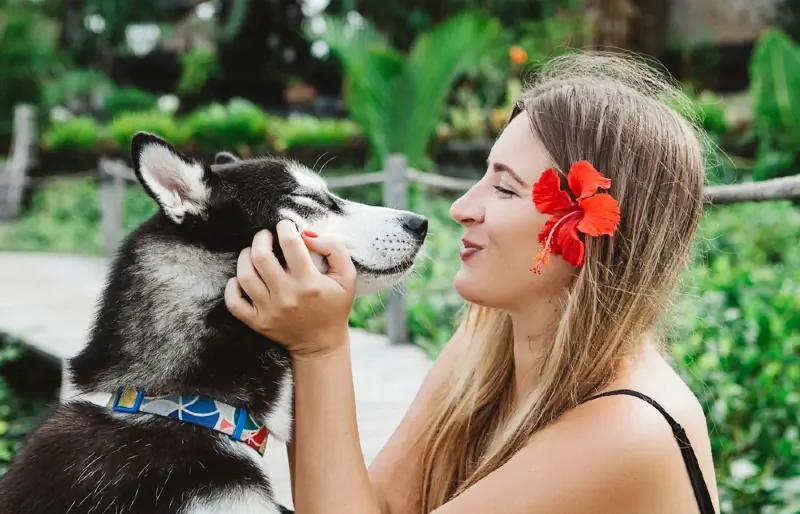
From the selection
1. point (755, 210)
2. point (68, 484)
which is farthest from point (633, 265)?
point (755, 210)

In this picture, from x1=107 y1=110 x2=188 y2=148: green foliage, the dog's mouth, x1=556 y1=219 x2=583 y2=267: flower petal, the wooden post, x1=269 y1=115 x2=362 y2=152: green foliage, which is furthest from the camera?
the wooden post

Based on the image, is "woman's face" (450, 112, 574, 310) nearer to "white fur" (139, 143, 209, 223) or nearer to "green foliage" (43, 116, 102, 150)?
"white fur" (139, 143, 209, 223)

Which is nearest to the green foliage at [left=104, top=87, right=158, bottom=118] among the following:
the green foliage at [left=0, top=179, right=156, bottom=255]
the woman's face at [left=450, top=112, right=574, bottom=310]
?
the green foliage at [left=0, top=179, right=156, bottom=255]

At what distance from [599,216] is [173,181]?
0.96 m

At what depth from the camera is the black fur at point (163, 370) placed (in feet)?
5.49

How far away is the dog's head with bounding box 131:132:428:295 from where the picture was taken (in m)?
1.87

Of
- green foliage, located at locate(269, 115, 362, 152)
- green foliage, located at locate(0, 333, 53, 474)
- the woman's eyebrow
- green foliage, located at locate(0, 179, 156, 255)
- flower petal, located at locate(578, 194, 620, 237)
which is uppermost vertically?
the woman's eyebrow

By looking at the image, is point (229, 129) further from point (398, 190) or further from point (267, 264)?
point (267, 264)

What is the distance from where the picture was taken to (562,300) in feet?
5.91

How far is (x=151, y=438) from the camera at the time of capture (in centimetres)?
173

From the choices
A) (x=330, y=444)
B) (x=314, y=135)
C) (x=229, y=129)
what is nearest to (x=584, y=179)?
(x=330, y=444)

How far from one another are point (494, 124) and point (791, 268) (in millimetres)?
6172

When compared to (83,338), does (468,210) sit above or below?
above

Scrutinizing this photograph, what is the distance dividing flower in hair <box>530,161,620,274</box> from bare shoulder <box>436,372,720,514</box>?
1.01ft
